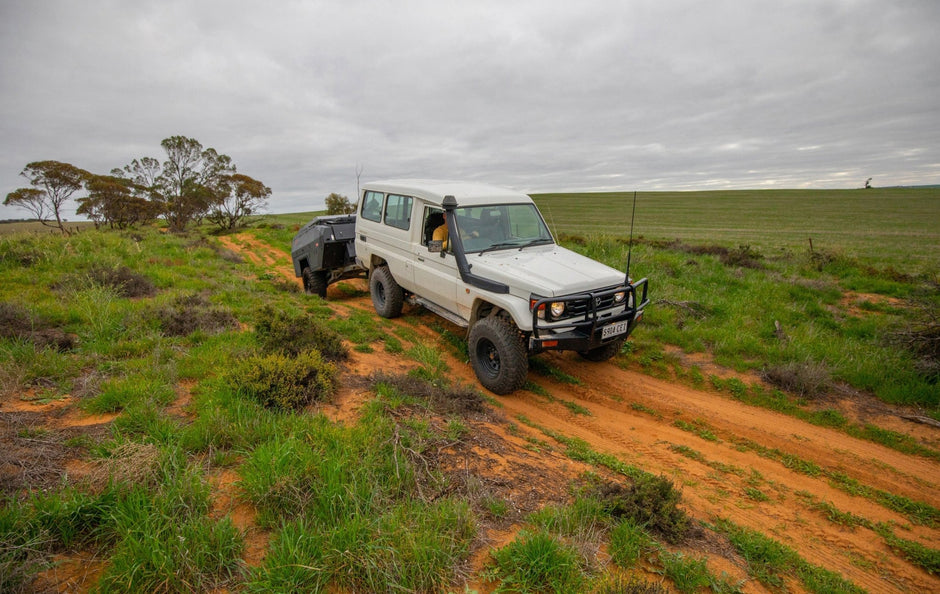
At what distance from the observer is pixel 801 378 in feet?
16.5

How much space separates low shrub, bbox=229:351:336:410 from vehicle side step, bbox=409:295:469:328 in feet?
6.47

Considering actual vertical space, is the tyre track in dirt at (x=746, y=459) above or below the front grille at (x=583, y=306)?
below

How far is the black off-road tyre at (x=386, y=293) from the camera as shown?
707 centimetres

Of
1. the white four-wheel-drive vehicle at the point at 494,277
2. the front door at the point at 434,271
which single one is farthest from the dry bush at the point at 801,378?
the front door at the point at 434,271

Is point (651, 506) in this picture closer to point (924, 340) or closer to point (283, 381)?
point (283, 381)

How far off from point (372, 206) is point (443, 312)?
8.96 feet

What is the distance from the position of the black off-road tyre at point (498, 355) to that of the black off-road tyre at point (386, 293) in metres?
2.38

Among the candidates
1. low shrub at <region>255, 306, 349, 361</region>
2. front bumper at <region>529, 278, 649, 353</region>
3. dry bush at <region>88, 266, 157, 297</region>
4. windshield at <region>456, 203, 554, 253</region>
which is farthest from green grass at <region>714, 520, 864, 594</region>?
dry bush at <region>88, 266, 157, 297</region>

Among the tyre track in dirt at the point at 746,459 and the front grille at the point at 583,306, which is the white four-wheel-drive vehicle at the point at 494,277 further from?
the tyre track in dirt at the point at 746,459

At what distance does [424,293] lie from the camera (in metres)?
6.28

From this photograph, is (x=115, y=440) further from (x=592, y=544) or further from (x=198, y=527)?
(x=592, y=544)

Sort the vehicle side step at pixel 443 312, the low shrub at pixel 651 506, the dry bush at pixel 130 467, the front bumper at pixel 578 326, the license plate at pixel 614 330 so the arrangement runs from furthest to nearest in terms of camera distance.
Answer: the vehicle side step at pixel 443 312 < the license plate at pixel 614 330 < the front bumper at pixel 578 326 < the low shrub at pixel 651 506 < the dry bush at pixel 130 467

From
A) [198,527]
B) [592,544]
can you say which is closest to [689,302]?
[592,544]

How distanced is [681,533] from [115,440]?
3.73 m
